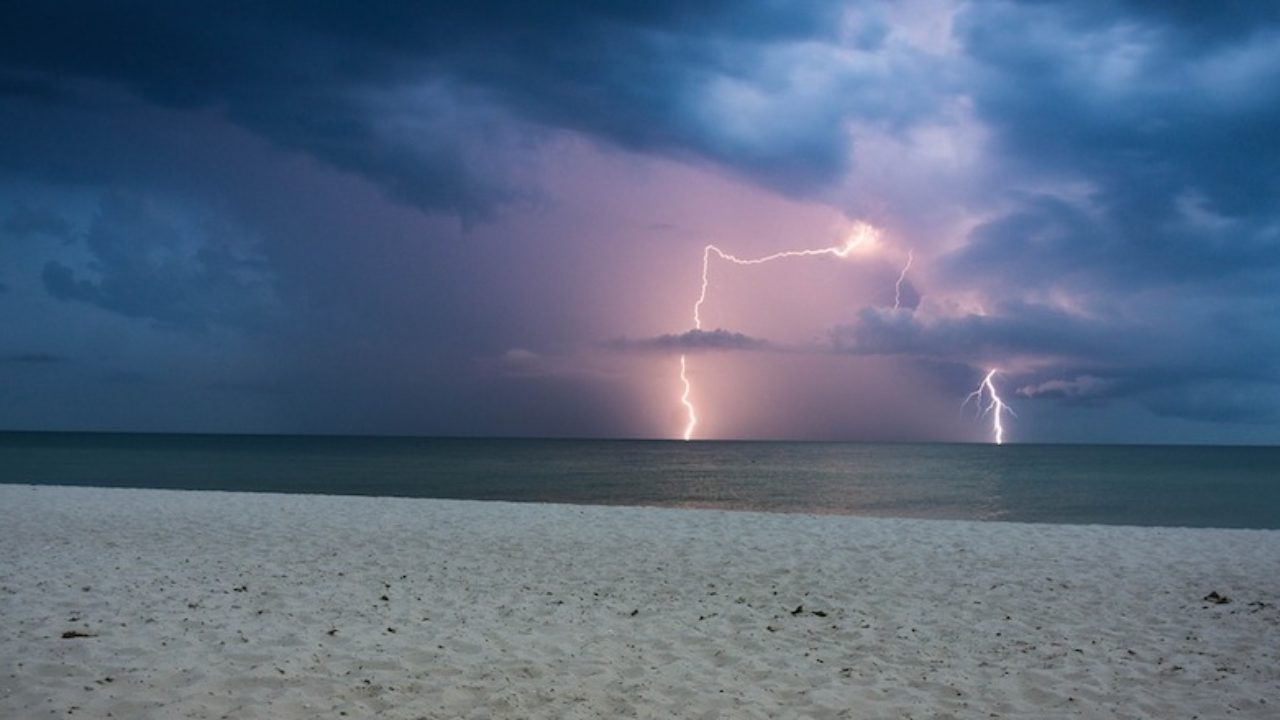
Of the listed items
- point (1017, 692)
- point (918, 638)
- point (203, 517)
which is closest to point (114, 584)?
point (203, 517)

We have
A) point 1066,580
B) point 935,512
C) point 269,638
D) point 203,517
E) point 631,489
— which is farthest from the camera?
point 631,489

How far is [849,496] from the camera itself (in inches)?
1820

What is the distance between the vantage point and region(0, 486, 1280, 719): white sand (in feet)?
22.3

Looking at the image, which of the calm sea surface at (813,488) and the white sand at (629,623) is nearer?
the white sand at (629,623)

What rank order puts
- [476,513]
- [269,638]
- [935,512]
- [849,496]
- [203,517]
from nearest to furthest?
[269,638]
[203,517]
[476,513]
[935,512]
[849,496]

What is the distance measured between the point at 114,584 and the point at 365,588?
3226 millimetres

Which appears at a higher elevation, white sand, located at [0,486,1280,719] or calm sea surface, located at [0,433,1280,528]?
white sand, located at [0,486,1280,719]

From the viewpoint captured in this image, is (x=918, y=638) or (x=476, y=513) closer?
(x=918, y=638)

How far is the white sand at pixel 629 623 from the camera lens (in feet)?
22.3

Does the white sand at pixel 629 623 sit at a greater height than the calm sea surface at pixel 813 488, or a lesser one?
greater

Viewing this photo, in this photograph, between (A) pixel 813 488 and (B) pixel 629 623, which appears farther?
(A) pixel 813 488

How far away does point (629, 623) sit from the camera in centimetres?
941

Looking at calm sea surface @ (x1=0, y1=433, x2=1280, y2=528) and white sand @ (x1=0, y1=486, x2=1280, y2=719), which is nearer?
white sand @ (x1=0, y1=486, x2=1280, y2=719)

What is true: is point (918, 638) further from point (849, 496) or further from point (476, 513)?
point (849, 496)
